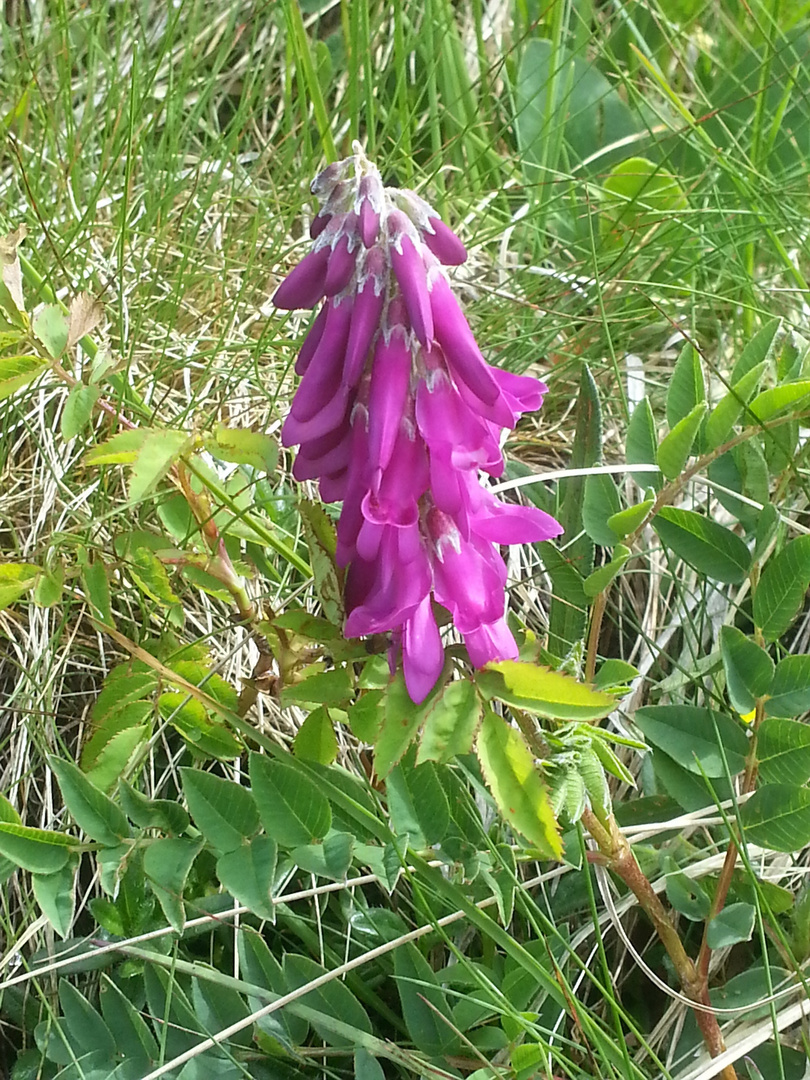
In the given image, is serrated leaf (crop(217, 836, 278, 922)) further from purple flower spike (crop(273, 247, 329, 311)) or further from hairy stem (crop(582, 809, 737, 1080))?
purple flower spike (crop(273, 247, 329, 311))

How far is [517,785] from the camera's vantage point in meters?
1.17

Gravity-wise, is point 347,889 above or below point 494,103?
below

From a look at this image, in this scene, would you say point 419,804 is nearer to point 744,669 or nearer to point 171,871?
point 171,871

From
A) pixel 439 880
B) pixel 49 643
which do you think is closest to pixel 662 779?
pixel 439 880

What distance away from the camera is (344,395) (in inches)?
47.4

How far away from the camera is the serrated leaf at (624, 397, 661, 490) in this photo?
5.04 feet

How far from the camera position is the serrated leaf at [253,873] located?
1.29 metres

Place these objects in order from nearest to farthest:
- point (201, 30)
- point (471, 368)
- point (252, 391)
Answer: point (471, 368) < point (252, 391) < point (201, 30)

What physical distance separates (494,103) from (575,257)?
24.9 inches

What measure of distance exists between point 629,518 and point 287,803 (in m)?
0.54

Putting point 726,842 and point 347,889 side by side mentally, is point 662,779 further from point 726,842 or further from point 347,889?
point 347,889

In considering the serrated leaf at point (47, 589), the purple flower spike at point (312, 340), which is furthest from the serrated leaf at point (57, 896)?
the purple flower spike at point (312, 340)

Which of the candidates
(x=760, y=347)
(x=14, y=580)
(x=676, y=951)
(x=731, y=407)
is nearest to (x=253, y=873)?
(x=14, y=580)

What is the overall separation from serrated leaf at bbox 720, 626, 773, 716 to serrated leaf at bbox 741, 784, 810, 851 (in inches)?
4.4
